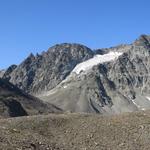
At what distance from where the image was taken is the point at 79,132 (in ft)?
130

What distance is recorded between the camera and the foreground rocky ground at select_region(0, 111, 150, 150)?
3562 cm

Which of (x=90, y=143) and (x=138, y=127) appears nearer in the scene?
(x=90, y=143)

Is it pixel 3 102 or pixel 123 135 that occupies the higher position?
pixel 3 102

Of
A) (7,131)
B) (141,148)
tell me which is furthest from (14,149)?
(141,148)

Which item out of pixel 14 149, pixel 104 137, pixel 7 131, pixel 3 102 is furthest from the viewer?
pixel 3 102

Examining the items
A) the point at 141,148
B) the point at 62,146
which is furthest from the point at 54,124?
the point at 141,148

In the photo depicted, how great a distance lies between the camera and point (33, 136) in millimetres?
36344

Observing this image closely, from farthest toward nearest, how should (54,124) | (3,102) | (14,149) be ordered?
(3,102) → (54,124) → (14,149)

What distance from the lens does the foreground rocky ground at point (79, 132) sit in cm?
3562

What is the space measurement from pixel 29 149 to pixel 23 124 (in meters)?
8.47

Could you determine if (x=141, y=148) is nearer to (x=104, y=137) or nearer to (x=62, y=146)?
(x=104, y=137)

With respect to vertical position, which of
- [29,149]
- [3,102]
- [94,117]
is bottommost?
[29,149]

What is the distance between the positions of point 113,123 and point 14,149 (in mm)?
12884

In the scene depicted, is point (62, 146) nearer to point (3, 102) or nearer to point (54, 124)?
point (54, 124)
